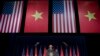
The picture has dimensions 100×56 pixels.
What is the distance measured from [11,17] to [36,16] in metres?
0.78

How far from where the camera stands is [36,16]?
6027 mm

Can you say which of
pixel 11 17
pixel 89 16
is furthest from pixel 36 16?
pixel 89 16

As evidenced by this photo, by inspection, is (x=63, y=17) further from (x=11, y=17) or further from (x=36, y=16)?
(x=11, y=17)

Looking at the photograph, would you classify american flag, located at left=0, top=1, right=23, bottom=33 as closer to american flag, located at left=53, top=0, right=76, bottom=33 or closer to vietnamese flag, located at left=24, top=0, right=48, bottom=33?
vietnamese flag, located at left=24, top=0, right=48, bottom=33

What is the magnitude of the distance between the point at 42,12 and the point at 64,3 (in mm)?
792

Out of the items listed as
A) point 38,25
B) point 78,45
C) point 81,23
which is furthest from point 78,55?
point 38,25

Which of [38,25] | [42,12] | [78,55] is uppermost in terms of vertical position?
[42,12]

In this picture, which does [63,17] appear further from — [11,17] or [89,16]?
[11,17]

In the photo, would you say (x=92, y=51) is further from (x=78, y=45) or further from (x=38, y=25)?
(x=38, y=25)

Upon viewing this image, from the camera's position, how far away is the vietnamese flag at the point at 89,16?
5.70 m

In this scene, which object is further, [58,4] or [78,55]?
[58,4]

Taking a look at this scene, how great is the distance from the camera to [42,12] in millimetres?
6082

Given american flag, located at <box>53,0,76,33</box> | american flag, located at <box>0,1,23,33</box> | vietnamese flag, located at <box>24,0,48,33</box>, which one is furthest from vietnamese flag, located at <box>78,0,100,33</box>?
american flag, located at <box>0,1,23,33</box>

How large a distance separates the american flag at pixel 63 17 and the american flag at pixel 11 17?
43.9 inches
